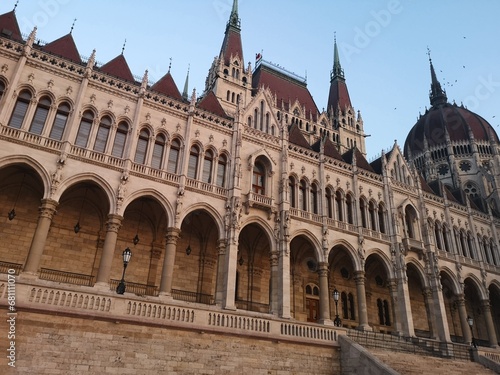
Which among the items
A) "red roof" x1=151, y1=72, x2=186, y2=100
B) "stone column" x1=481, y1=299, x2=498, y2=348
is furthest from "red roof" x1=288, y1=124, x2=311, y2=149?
"stone column" x1=481, y1=299, x2=498, y2=348

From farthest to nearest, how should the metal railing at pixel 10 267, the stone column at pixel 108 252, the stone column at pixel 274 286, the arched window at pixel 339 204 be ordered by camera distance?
the arched window at pixel 339 204, the stone column at pixel 274 286, the metal railing at pixel 10 267, the stone column at pixel 108 252

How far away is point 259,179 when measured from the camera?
953 inches

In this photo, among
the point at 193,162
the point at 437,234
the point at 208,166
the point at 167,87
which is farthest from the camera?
the point at 437,234

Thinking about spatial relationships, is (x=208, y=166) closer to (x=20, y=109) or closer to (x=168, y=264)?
(x=168, y=264)

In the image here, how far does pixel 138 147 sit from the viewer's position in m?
20.8

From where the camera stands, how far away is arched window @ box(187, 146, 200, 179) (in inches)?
854

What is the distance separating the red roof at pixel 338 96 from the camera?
47.8 meters

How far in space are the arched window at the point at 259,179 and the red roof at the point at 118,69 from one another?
8745mm

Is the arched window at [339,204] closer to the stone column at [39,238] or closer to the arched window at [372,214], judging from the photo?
the arched window at [372,214]

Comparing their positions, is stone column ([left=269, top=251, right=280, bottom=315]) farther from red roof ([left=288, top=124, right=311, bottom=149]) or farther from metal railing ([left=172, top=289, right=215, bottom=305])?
red roof ([left=288, top=124, right=311, bottom=149])

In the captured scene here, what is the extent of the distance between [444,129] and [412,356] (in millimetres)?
42573

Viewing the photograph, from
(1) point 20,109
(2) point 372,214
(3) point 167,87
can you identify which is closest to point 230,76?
(3) point 167,87

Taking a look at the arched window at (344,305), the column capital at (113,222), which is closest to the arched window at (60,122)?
the column capital at (113,222)

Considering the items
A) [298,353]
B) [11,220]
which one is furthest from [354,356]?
[11,220]
